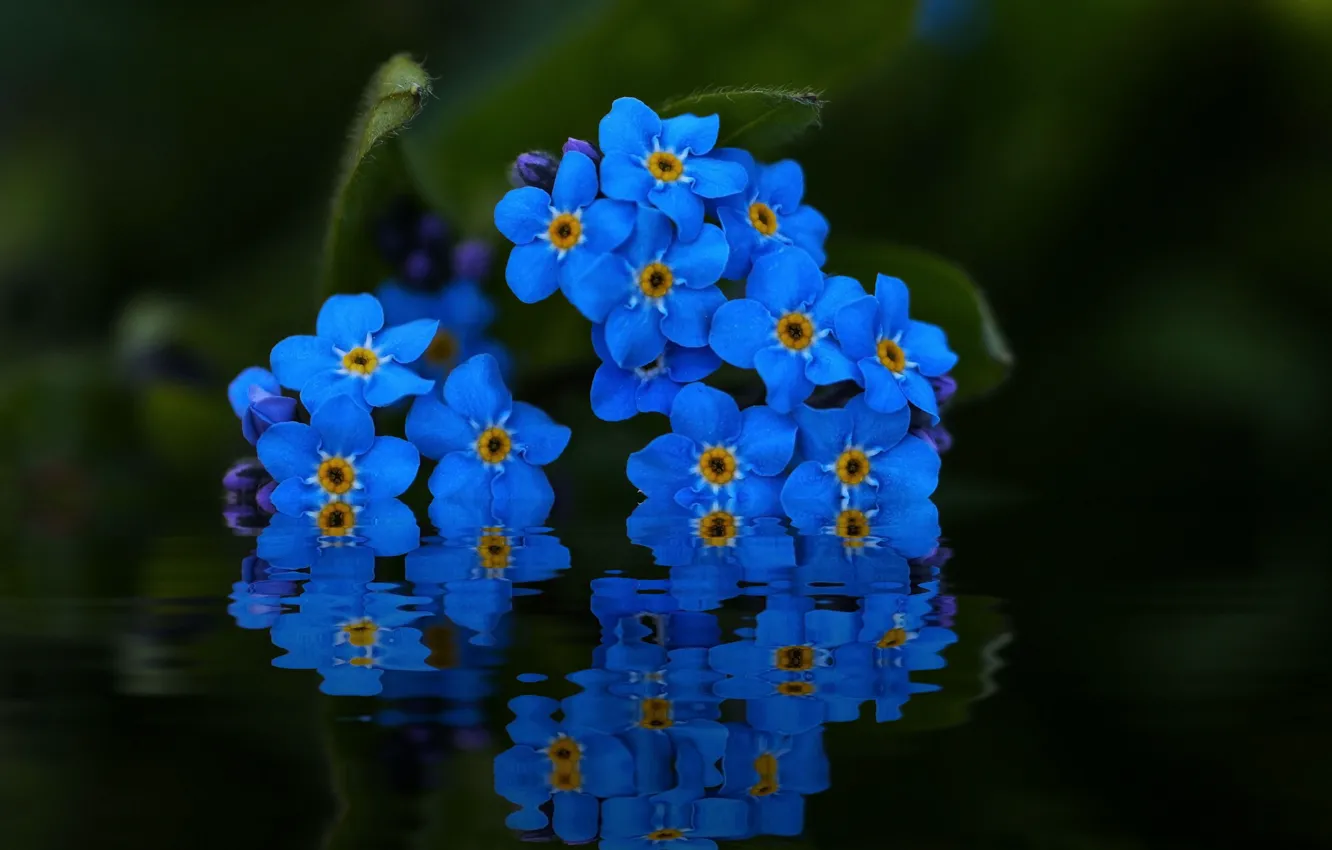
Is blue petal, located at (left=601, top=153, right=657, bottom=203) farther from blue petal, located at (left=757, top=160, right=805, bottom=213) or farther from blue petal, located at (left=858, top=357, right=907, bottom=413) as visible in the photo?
blue petal, located at (left=858, top=357, right=907, bottom=413)

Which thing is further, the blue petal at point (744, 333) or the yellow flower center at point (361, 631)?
the blue petal at point (744, 333)

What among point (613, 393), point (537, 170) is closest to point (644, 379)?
point (613, 393)

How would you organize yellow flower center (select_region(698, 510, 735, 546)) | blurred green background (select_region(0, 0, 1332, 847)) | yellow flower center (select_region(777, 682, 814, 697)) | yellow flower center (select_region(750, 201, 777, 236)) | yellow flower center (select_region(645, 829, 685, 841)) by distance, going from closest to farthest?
yellow flower center (select_region(645, 829, 685, 841)), blurred green background (select_region(0, 0, 1332, 847)), yellow flower center (select_region(777, 682, 814, 697)), yellow flower center (select_region(698, 510, 735, 546)), yellow flower center (select_region(750, 201, 777, 236))

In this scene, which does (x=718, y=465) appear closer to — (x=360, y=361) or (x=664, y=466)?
(x=664, y=466)

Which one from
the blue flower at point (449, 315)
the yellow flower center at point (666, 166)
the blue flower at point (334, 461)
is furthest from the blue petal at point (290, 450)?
the yellow flower center at point (666, 166)

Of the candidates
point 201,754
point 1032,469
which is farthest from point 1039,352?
point 201,754

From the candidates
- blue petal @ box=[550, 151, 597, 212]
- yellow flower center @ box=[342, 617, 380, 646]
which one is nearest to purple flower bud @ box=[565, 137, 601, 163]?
blue petal @ box=[550, 151, 597, 212]

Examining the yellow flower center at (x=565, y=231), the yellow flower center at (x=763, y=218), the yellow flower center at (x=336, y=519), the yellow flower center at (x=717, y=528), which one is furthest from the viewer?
the yellow flower center at (x=763, y=218)

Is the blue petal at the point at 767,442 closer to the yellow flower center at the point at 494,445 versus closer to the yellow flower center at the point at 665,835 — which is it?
the yellow flower center at the point at 494,445
